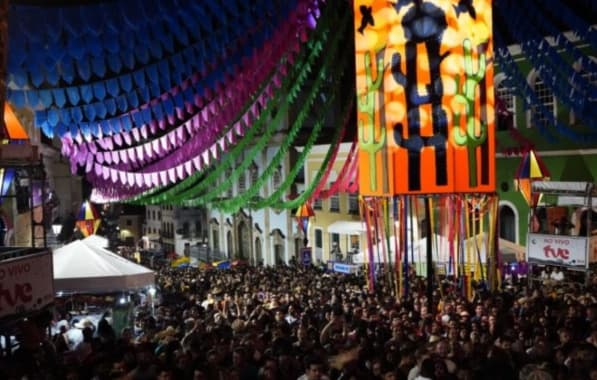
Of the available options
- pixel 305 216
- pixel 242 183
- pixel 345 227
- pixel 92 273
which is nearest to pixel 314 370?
pixel 92 273

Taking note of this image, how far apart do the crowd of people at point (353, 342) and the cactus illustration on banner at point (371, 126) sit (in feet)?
7.57

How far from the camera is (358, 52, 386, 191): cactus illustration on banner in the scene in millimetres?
11547

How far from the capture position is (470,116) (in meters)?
11.5

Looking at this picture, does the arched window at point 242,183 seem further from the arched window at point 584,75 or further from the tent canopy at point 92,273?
the tent canopy at point 92,273

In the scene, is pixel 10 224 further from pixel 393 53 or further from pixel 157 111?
pixel 393 53

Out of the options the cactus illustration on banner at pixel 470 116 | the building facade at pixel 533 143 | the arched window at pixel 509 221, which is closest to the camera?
the cactus illustration on banner at pixel 470 116

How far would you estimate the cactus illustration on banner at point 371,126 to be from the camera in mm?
11547

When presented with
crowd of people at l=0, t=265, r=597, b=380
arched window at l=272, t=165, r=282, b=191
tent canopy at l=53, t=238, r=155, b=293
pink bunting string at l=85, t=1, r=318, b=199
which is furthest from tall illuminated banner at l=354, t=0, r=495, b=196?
arched window at l=272, t=165, r=282, b=191

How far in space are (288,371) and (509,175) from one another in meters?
19.5

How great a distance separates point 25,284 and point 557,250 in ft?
34.0

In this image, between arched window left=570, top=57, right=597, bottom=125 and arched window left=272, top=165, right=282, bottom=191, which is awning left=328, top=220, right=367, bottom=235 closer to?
arched window left=272, top=165, right=282, bottom=191

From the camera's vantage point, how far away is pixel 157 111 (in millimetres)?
13188

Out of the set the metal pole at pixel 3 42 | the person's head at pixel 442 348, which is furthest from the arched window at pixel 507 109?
the metal pole at pixel 3 42

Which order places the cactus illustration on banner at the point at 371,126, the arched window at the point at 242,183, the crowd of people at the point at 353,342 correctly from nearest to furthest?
the crowd of people at the point at 353,342 < the cactus illustration on banner at the point at 371,126 < the arched window at the point at 242,183
